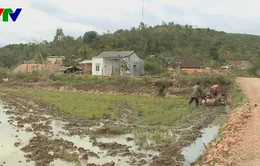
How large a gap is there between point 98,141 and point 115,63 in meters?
34.5

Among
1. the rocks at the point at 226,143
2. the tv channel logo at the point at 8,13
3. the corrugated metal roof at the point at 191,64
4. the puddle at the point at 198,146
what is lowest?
the puddle at the point at 198,146

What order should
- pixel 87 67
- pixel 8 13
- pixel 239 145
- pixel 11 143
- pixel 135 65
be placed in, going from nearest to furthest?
1. pixel 239 145
2. pixel 11 143
3. pixel 8 13
4. pixel 135 65
5. pixel 87 67

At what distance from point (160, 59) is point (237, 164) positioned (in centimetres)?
4870

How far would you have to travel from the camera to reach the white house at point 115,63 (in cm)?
4272

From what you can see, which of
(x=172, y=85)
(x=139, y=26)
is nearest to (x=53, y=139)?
(x=172, y=85)

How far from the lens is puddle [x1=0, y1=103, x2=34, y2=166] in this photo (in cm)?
787

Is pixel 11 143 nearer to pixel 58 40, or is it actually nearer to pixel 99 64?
pixel 99 64

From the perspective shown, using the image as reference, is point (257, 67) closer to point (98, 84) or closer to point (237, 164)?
point (98, 84)

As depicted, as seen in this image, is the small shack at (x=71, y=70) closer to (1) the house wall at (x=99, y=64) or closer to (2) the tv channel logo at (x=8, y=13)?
(1) the house wall at (x=99, y=64)

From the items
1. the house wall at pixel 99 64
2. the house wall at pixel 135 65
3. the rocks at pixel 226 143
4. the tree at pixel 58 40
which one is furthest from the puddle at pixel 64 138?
the tree at pixel 58 40

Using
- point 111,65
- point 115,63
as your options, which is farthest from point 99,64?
point 115,63

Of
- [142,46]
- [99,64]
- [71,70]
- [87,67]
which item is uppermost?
[142,46]

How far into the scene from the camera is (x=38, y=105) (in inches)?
775

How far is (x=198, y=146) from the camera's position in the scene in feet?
30.6
